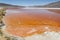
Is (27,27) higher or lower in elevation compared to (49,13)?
lower

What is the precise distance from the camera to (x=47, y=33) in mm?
1927

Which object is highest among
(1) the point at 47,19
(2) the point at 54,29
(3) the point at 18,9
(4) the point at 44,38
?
(3) the point at 18,9

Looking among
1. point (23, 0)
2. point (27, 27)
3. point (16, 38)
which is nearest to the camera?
point (16, 38)

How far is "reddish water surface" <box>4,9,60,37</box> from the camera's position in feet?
6.42

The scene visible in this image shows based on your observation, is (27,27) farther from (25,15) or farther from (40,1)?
(40,1)

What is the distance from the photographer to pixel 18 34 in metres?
1.91

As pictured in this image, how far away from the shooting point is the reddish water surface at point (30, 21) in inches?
77.1

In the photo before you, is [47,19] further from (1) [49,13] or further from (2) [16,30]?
(2) [16,30]

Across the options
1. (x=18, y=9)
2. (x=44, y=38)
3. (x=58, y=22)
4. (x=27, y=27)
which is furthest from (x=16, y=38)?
(x=58, y=22)

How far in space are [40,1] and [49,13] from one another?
10.9 inches

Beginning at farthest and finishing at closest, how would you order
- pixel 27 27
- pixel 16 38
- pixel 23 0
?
pixel 23 0, pixel 27 27, pixel 16 38

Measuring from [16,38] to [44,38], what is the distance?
0.43m

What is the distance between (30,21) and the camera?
2.08 m

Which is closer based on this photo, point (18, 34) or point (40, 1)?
point (18, 34)
